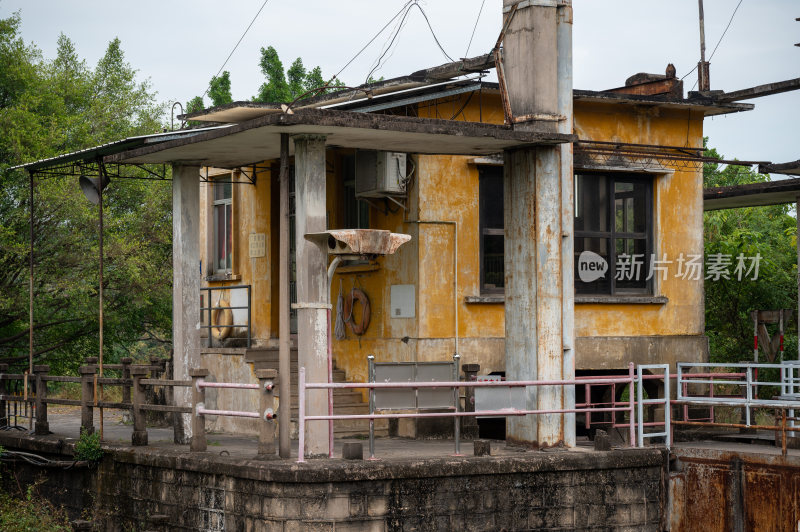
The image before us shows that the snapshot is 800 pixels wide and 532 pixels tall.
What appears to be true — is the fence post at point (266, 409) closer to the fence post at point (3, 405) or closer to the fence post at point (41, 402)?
the fence post at point (41, 402)

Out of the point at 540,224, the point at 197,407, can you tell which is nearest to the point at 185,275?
the point at 197,407

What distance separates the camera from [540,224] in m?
14.3

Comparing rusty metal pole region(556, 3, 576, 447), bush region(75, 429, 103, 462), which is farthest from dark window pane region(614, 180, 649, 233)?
Result: bush region(75, 429, 103, 462)

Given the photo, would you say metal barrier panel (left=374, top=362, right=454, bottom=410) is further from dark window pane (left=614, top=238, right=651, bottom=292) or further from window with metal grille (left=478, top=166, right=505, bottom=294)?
dark window pane (left=614, top=238, right=651, bottom=292)

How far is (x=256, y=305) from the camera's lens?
18.8m

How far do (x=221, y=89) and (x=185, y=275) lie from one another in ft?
106

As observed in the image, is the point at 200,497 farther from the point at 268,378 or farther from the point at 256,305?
the point at 256,305

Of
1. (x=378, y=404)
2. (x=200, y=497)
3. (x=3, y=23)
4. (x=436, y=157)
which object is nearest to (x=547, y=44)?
(x=436, y=157)

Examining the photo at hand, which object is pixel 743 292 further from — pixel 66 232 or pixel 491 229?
pixel 66 232

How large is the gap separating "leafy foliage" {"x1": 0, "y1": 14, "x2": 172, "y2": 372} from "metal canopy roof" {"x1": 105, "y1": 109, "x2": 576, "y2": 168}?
483 inches

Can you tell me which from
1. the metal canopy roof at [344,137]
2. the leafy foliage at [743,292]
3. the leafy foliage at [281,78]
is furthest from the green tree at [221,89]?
the metal canopy roof at [344,137]

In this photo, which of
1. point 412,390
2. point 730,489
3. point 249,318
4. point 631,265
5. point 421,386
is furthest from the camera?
point 631,265

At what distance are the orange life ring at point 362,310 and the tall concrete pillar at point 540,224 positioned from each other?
3104 mm

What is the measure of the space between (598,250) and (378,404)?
23.5ft
